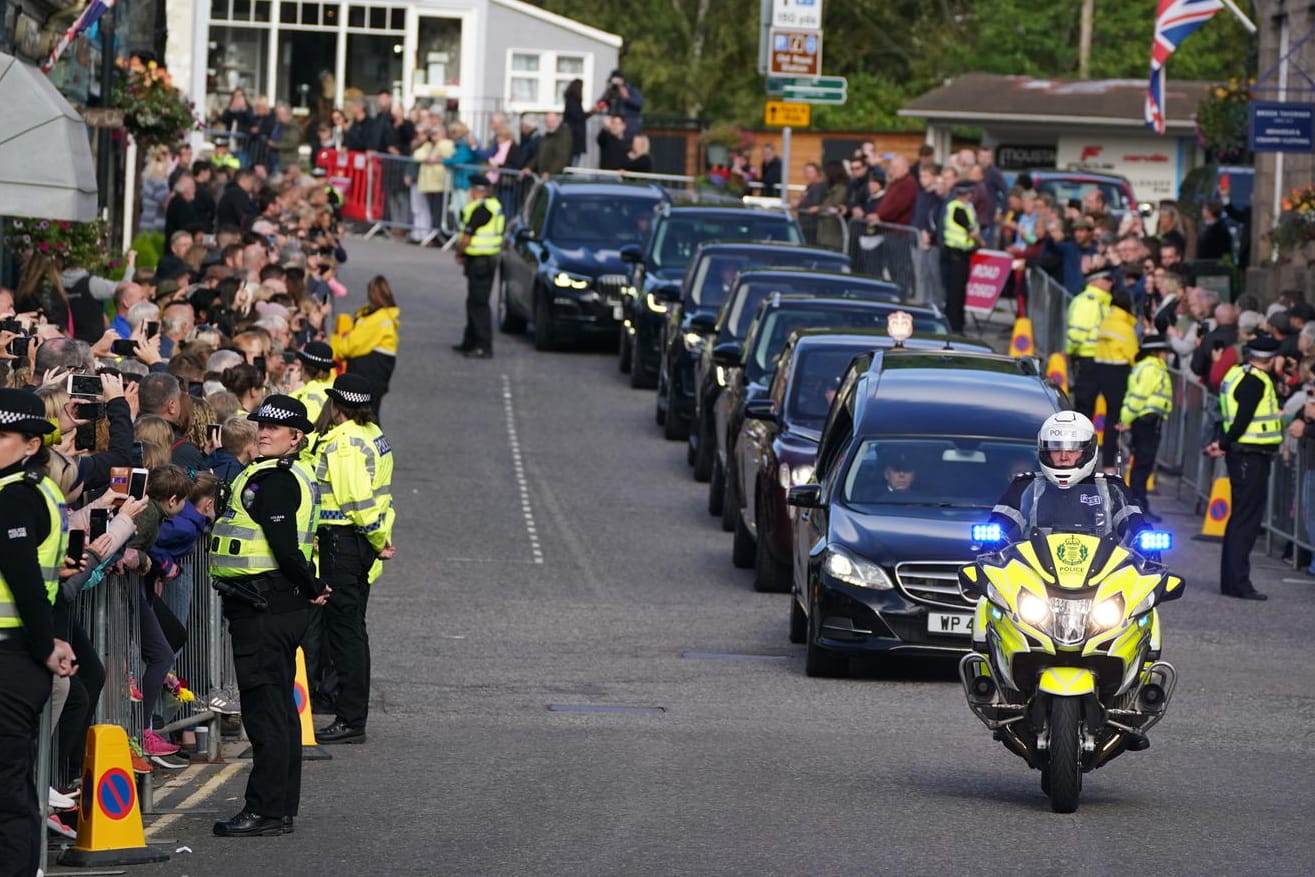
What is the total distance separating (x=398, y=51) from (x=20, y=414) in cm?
4747

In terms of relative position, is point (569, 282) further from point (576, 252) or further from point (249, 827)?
point (249, 827)

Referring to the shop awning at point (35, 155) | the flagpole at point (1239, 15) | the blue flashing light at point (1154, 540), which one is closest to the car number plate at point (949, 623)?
the blue flashing light at point (1154, 540)

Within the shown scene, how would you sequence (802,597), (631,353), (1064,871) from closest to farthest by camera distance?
(1064,871) < (802,597) < (631,353)

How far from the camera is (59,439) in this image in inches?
404

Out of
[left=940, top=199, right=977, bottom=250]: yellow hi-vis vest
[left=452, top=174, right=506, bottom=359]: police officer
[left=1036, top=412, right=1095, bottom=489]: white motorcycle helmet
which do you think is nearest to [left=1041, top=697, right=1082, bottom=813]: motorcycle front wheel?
[left=1036, top=412, right=1095, bottom=489]: white motorcycle helmet

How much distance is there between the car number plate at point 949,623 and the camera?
15305mm

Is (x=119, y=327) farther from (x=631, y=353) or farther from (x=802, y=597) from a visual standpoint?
(x=631, y=353)

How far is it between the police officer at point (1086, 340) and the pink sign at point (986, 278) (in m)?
7.15

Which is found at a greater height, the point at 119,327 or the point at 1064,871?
the point at 119,327

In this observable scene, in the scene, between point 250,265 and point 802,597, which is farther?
point 250,265

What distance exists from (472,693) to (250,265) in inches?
391

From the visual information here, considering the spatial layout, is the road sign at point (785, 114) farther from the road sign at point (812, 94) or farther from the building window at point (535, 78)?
the building window at point (535, 78)

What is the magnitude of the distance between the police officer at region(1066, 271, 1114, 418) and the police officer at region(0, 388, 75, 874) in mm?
17550

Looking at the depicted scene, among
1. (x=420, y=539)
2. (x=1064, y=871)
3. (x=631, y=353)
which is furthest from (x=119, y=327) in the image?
(x=631, y=353)
